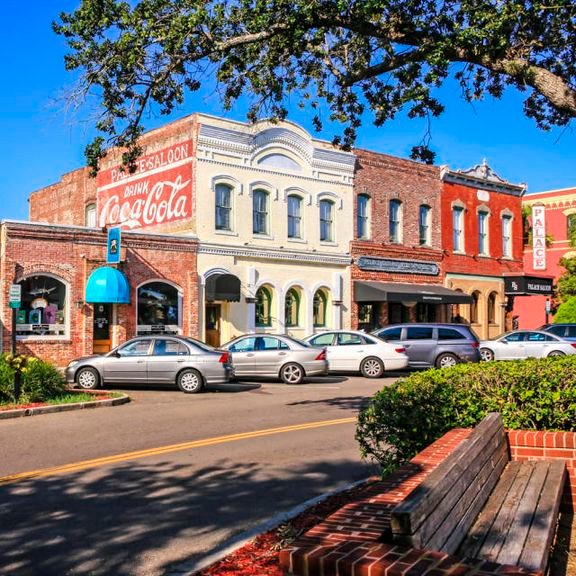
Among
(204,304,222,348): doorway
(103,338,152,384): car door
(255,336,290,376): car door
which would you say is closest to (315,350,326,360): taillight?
(255,336,290,376): car door

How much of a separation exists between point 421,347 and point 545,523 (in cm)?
1998

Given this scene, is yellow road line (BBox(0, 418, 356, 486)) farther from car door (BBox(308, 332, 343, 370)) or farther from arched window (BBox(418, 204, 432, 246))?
arched window (BBox(418, 204, 432, 246))

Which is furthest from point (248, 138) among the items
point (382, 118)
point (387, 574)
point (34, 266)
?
point (387, 574)

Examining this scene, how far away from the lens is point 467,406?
6.88m

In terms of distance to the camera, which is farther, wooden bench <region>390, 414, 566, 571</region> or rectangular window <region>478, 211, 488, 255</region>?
rectangular window <region>478, 211, 488, 255</region>

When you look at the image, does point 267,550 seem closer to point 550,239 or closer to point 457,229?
point 457,229

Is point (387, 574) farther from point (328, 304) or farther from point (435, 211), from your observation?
point (435, 211)

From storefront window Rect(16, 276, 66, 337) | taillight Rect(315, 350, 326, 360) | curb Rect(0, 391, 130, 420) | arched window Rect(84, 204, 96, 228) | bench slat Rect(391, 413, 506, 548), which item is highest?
arched window Rect(84, 204, 96, 228)

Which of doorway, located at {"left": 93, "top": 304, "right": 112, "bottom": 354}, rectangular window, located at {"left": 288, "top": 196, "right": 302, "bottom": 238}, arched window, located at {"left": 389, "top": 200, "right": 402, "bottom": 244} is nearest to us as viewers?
doorway, located at {"left": 93, "top": 304, "right": 112, "bottom": 354}

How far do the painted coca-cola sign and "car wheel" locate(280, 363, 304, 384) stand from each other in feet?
26.4

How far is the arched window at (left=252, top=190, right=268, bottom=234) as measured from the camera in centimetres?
2738

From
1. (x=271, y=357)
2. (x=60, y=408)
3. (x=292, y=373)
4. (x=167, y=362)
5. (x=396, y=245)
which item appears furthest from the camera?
(x=396, y=245)

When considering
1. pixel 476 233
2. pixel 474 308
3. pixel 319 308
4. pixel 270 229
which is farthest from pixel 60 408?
pixel 476 233

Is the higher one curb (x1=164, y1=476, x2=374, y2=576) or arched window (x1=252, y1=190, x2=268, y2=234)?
arched window (x1=252, y1=190, x2=268, y2=234)
